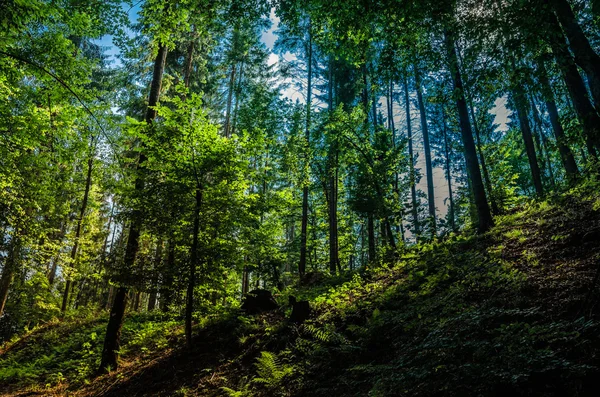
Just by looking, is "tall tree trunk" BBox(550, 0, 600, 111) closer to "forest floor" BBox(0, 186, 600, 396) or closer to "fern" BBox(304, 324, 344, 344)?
"forest floor" BBox(0, 186, 600, 396)

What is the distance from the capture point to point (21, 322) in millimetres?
18109

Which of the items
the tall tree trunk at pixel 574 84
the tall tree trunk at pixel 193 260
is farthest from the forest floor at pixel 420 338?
the tall tree trunk at pixel 574 84

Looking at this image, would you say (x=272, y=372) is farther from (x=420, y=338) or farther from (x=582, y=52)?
(x=582, y=52)

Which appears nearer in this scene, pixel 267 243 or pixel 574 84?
pixel 574 84

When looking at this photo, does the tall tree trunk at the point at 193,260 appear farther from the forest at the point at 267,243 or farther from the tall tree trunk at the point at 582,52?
the tall tree trunk at the point at 582,52

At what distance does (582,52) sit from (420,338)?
4.44 m

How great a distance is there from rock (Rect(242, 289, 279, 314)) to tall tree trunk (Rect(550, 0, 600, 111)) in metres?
8.02

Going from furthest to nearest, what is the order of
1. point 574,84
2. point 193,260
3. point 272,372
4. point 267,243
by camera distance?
point 267,243 < point 193,260 < point 574,84 < point 272,372

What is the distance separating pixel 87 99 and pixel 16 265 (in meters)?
5.61

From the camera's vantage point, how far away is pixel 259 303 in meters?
8.91

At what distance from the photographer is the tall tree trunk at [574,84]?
3.86 metres

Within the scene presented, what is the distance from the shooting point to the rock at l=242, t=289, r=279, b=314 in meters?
8.76

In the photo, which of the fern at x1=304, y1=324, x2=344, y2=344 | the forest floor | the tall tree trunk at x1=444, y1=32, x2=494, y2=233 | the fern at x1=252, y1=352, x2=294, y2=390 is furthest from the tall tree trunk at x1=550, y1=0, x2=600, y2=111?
the fern at x1=252, y1=352, x2=294, y2=390

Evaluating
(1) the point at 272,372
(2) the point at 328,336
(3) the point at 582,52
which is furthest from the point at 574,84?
(1) the point at 272,372
